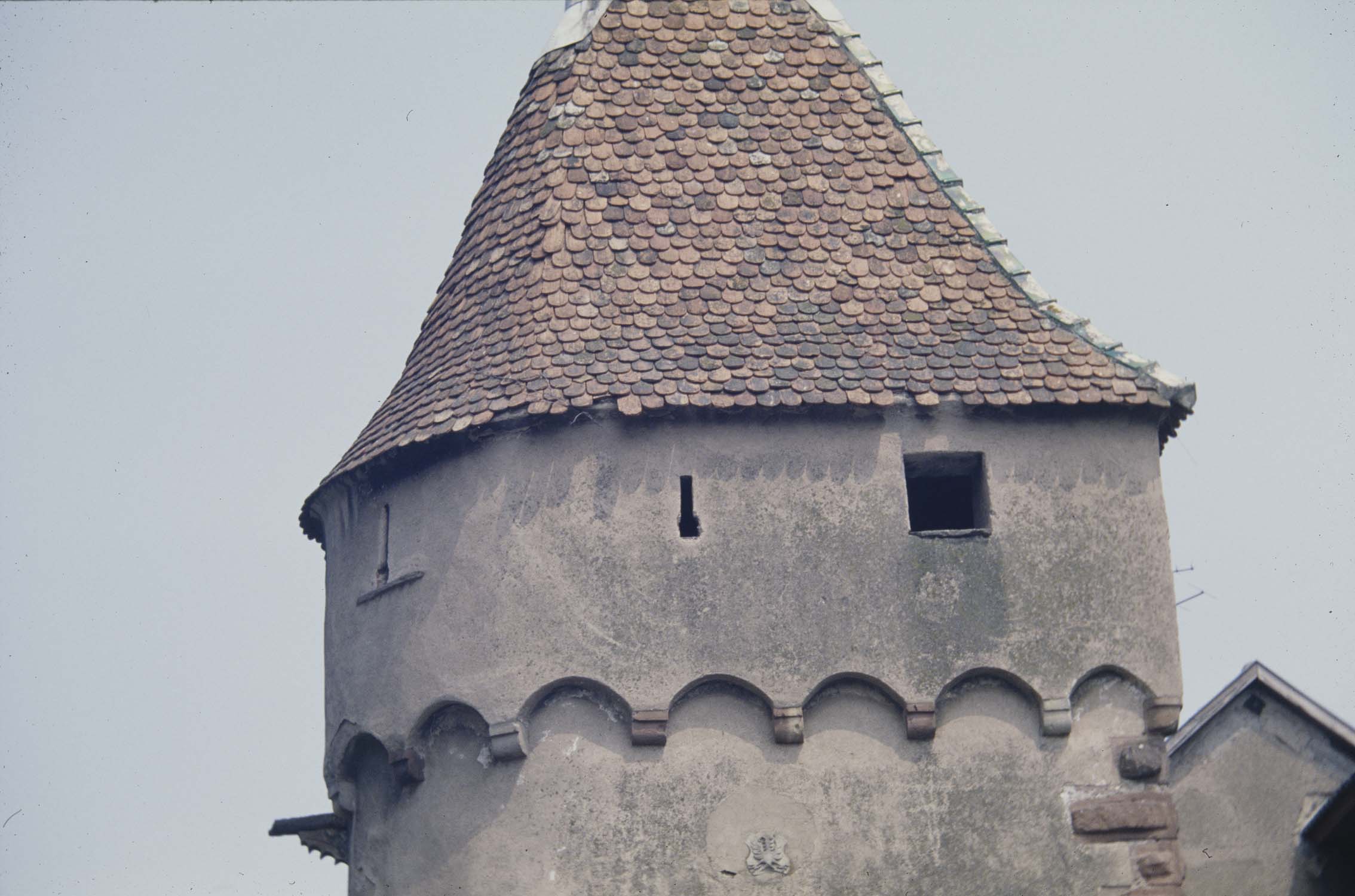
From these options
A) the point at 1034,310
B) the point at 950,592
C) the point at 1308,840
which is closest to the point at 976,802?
the point at 950,592

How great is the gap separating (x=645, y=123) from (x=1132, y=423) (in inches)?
146

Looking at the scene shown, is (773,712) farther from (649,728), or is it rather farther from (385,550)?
(385,550)

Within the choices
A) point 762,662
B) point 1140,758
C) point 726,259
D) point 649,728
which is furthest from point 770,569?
point 1140,758

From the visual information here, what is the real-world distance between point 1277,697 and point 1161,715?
3.62 ft

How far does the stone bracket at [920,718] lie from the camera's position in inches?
503

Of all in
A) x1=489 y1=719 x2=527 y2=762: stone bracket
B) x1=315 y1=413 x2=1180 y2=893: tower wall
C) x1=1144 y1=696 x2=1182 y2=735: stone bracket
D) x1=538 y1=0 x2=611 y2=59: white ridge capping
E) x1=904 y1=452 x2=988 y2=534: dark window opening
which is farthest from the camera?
x1=538 y1=0 x2=611 y2=59: white ridge capping

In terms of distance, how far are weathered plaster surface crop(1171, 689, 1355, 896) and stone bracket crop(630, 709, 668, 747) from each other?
306 cm

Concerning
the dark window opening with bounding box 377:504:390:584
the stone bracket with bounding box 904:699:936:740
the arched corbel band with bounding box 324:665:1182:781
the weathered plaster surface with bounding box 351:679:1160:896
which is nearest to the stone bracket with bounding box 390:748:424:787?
the arched corbel band with bounding box 324:665:1182:781

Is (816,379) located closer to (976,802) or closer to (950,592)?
(950,592)

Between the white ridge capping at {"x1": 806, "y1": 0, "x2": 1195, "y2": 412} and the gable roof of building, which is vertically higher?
the white ridge capping at {"x1": 806, "y1": 0, "x2": 1195, "y2": 412}

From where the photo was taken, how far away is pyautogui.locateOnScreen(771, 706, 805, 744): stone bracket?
12.8 meters

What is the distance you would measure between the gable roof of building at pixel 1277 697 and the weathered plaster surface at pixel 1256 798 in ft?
0.14

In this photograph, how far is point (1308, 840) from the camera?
1350 centimetres

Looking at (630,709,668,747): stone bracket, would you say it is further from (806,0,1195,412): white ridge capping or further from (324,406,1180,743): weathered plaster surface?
(806,0,1195,412): white ridge capping
